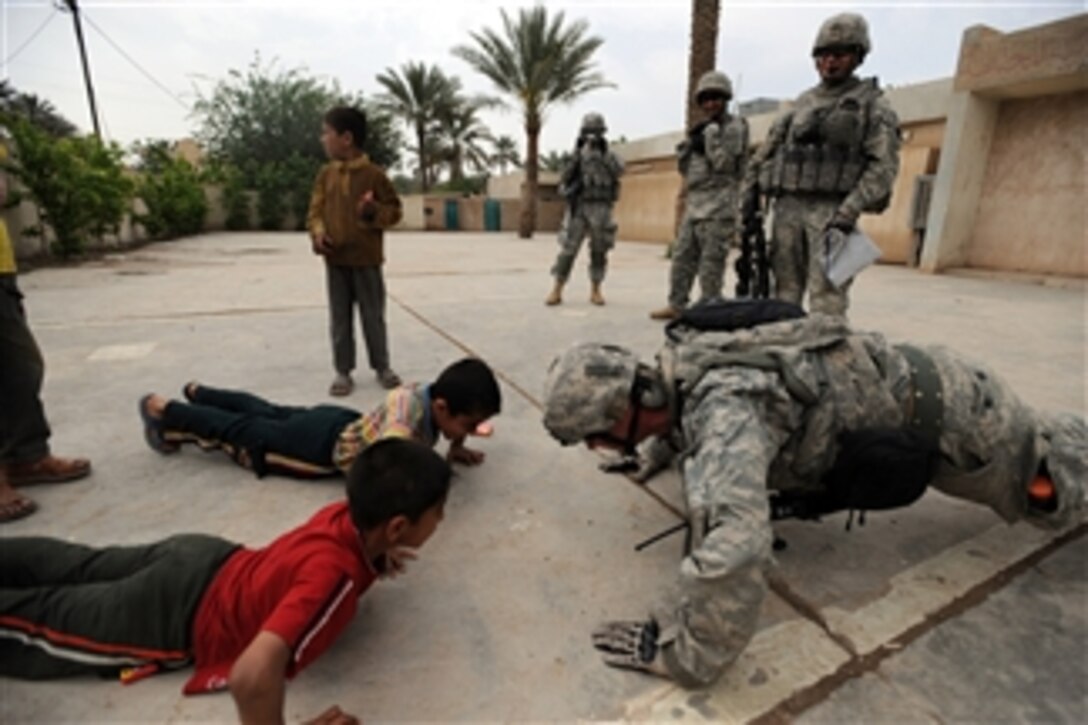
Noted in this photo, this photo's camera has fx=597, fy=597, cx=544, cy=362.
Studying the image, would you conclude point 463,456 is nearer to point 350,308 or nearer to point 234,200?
point 350,308

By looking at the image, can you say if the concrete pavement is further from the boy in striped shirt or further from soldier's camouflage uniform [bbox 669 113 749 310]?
Result: soldier's camouflage uniform [bbox 669 113 749 310]

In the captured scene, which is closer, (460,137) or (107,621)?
(107,621)

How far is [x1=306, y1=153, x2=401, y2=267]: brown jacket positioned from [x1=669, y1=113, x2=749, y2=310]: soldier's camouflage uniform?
7.47 ft

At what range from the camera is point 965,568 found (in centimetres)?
154

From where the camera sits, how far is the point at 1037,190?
705 cm

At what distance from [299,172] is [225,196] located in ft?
8.33

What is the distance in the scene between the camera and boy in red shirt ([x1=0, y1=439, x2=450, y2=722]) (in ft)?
3.70

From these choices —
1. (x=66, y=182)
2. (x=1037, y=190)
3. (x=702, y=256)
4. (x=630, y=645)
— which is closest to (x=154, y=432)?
(x=630, y=645)

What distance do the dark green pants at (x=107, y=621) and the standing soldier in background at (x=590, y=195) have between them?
13.3 feet

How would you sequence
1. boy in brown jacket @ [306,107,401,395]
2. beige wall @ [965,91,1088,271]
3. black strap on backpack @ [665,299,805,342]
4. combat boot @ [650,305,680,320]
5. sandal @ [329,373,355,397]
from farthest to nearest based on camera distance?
beige wall @ [965,91,1088,271]
combat boot @ [650,305,680,320]
sandal @ [329,373,355,397]
boy in brown jacket @ [306,107,401,395]
black strap on backpack @ [665,299,805,342]

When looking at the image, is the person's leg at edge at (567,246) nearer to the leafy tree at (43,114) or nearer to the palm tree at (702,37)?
the palm tree at (702,37)

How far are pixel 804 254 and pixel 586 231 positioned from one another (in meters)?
2.21

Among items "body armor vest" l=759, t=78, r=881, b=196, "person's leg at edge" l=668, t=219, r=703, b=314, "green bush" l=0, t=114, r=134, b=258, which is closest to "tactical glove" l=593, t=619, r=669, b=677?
"body armor vest" l=759, t=78, r=881, b=196

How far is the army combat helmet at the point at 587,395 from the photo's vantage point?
4.60ft
